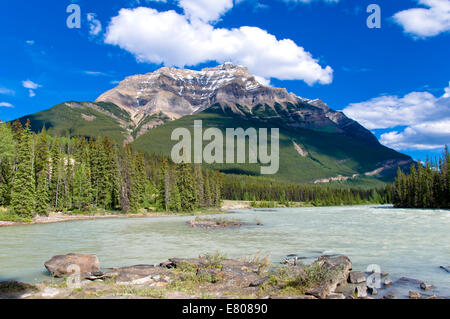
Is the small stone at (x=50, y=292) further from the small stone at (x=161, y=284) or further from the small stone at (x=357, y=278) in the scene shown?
the small stone at (x=357, y=278)

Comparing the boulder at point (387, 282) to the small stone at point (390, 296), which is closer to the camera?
the small stone at point (390, 296)

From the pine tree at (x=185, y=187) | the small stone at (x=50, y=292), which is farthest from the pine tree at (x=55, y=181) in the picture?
the small stone at (x=50, y=292)

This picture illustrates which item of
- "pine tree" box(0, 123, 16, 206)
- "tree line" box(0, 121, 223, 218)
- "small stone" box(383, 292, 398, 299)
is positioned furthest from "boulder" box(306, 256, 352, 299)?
"pine tree" box(0, 123, 16, 206)

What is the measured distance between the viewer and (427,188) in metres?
110

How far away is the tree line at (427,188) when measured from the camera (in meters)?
105

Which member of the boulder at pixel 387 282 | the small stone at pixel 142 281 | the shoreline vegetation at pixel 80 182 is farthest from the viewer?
the shoreline vegetation at pixel 80 182

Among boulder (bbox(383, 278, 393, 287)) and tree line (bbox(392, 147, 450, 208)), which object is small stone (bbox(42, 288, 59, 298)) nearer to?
boulder (bbox(383, 278, 393, 287))

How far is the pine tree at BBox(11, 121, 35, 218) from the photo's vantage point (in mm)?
52000

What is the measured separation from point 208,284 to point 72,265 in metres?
8.33

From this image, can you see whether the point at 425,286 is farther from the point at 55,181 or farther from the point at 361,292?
the point at 55,181

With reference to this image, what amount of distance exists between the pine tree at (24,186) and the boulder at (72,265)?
136 feet

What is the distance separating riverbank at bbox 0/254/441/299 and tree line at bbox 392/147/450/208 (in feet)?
360

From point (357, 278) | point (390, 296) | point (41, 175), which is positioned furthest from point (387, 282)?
point (41, 175)
